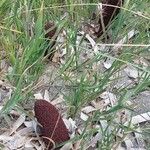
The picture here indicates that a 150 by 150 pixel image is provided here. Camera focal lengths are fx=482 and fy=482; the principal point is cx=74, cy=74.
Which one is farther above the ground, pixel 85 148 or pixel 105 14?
pixel 105 14

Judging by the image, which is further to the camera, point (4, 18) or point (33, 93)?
point (4, 18)

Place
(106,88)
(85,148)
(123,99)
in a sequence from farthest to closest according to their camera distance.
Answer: (106,88) < (123,99) < (85,148)

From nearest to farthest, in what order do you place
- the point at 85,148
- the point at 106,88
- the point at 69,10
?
the point at 85,148, the point at 106,88, the point at 69,10

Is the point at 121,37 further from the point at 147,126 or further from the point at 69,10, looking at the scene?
the point at 147,126

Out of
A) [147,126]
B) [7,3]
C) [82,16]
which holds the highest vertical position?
[7,3]

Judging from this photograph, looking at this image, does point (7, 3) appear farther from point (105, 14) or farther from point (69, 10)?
point (105, 14)

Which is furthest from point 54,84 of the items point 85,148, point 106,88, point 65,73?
point 85,148

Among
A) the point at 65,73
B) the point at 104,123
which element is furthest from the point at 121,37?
the point at 104,123

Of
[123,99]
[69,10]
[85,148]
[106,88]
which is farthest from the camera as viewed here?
[69,10]

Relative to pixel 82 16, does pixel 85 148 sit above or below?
below
